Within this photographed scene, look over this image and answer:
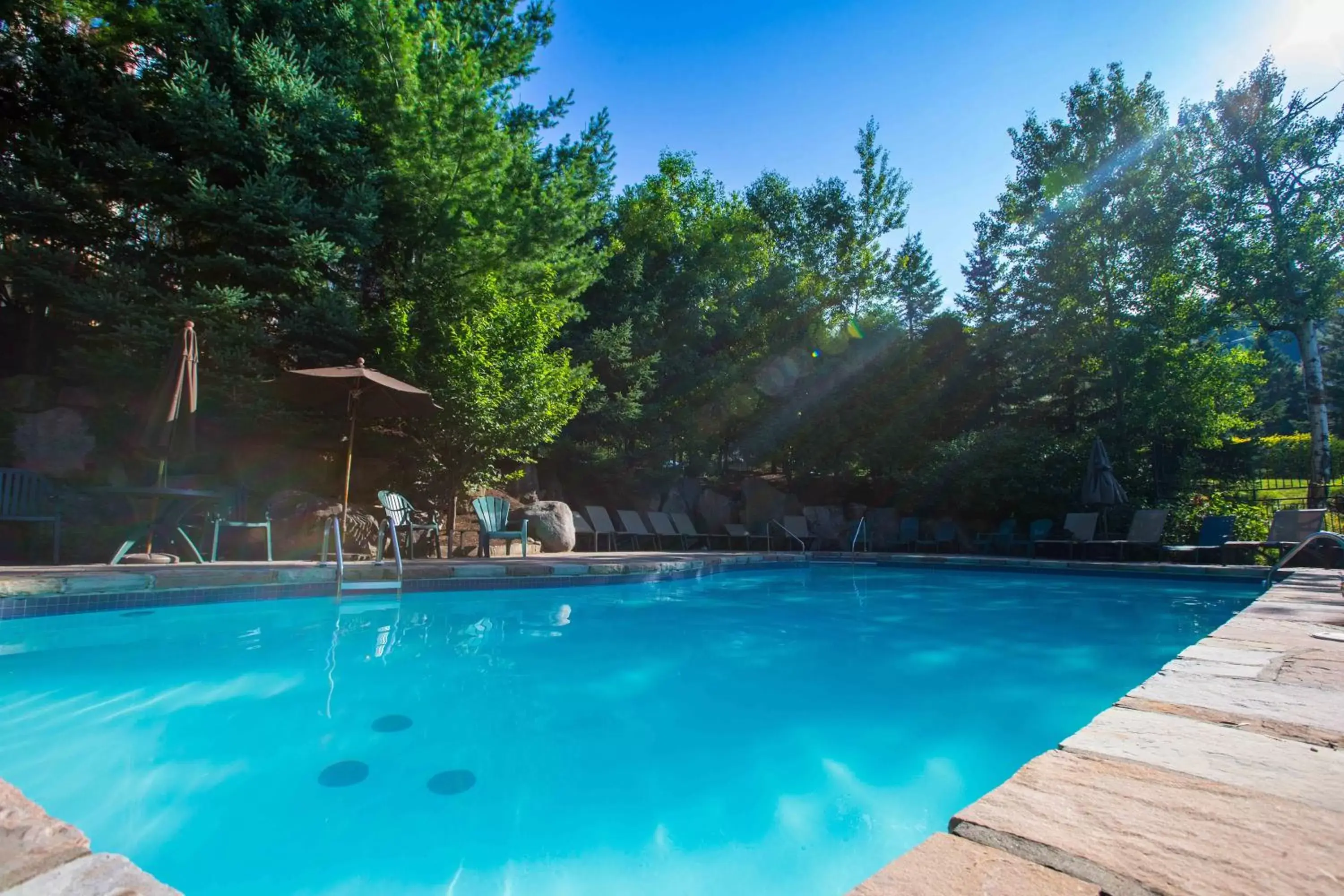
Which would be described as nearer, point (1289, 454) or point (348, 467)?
point (348, 467)

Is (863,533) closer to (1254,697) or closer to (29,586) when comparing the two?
(1254,697)

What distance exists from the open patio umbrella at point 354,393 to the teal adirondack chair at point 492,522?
1.29 m

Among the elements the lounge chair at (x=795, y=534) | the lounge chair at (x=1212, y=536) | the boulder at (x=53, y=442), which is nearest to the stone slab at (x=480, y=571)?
the boulder at (x=53, y=442)

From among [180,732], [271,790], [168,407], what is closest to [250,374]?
[168,407]

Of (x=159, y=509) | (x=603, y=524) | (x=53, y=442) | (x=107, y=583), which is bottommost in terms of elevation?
(x=107, y=583)

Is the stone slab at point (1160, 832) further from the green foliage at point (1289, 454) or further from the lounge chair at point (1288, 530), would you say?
the green foliage at point (1289, 454)

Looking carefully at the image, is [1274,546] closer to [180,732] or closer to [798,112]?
[798,112]

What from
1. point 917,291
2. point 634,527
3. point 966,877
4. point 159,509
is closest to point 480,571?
point 159,509

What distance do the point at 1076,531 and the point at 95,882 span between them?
12532mm

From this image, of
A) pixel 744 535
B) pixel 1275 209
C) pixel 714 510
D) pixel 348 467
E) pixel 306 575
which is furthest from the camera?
pixel 714 510

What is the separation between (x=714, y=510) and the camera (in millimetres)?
13883

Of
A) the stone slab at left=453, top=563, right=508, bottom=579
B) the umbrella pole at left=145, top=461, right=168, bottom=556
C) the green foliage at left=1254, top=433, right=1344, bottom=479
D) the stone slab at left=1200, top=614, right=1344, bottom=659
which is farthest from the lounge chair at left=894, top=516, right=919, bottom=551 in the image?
the umbrella pole at left=145, top=461, right=168, bottom=556

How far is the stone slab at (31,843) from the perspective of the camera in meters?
1.01

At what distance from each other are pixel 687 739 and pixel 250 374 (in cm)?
738
